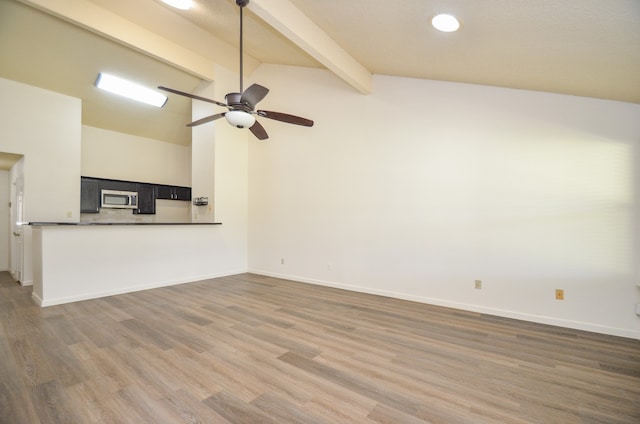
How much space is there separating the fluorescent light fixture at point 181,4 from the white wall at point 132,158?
3.67 m

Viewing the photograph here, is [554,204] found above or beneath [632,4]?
beneath

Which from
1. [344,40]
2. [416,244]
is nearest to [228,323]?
[416,244]

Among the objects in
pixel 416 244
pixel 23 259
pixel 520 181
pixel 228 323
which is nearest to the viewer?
pixel 228 323

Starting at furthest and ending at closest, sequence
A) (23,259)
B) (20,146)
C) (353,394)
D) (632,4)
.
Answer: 1. (23,259)
2. (20,146)
3. (353,394)
4. (632,4)

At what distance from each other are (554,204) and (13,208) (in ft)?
28.1

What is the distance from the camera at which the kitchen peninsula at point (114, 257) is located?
3.67 meters

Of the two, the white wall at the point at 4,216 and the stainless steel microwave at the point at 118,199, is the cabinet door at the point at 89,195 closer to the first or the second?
the stainless steel microwave at the point at 118,199

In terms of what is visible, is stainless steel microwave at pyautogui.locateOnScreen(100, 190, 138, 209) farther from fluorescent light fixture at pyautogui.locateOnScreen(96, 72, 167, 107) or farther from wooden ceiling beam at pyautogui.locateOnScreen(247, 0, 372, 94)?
wooden ceiling beam at pyautogui.locateOnScreen(247, 0, 372, 94)

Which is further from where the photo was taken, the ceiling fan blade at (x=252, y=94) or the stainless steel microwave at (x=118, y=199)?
the stainless steel microwave at (x=118, y=199)

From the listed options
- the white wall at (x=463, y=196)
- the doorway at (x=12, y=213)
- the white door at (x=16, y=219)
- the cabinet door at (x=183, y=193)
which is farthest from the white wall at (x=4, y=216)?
the white wall at (x=463, y=196)

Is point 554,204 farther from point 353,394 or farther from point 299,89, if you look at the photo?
point 299,89

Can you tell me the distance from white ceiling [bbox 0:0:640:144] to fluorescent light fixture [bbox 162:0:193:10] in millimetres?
146

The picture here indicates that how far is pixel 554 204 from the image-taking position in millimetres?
3078

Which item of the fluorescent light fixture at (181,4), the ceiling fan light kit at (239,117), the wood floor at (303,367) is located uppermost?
the fluorescent light fixture at (181,4)
